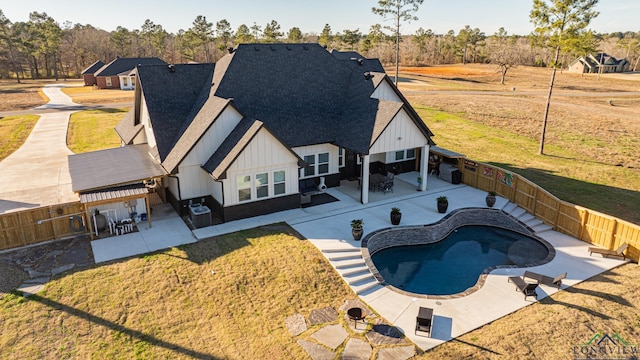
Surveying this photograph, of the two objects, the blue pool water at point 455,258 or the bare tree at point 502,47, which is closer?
the blue pool water at point 455,258

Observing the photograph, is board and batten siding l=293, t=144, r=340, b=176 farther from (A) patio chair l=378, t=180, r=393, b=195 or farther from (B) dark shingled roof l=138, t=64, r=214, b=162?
(B) dark shingled roof l=138, t=64, r=214, b=162

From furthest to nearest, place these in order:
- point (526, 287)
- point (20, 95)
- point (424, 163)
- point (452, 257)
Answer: point (20, 95)
point (424, 163)
point (452, 257)
point (526, 287)

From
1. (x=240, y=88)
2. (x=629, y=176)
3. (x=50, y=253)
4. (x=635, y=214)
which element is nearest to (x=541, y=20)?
(x=629, y=176)

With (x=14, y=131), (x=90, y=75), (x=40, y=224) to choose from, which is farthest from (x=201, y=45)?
(x=40, y=224)

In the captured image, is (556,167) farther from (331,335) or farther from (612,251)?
(331,335)

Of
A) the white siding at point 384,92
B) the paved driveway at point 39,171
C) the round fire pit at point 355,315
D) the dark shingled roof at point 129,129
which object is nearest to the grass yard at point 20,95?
the paved driveway at point 39,171

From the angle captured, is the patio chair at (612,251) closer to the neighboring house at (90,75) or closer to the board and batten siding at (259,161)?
the board and batten siding at (259,161)

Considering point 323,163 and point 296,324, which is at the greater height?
point 323,163
